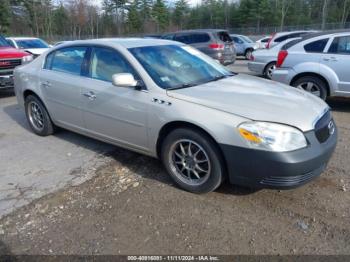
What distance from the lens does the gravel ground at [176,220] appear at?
297cm

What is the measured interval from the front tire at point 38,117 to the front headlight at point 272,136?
3627 mm

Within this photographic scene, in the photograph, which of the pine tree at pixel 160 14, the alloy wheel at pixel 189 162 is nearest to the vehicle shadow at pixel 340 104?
the alloy wheel at pixel 189 162

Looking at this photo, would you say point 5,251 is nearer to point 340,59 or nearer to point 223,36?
point 340,59

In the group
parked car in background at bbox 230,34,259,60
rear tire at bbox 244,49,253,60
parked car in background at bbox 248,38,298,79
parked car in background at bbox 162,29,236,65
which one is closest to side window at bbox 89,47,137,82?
parked car in background at bbox 248,38,298,79

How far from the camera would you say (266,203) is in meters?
3.55

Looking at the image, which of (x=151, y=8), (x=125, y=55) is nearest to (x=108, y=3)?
(x=151, y=8)

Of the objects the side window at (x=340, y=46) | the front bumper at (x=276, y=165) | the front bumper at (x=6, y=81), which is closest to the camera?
the front bumper at (x=276, y=165)

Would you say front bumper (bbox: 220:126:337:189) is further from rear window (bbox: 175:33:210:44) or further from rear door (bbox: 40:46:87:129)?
rear window (bbox: 175:33:210:44)

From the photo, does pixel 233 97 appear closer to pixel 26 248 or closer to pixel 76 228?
pixel 76 228

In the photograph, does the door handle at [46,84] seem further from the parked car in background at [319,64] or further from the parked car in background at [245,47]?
the parked car in background at [245,47]

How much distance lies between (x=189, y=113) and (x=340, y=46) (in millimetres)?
4955

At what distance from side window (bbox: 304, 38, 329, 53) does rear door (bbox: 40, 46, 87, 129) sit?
16.0 feet

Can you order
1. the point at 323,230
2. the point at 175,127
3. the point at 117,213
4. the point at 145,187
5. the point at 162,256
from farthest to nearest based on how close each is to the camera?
the point at 145,187 < the point at 175,127 < the point at 117,213 < the point at 323,230 < the point at 162,256

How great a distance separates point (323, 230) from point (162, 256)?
4.84ft
